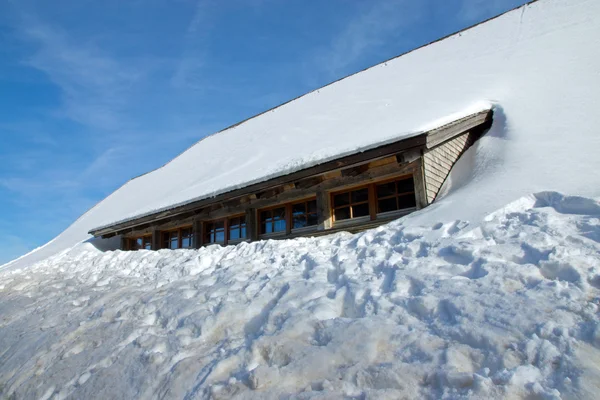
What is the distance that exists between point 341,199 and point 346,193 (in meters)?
0.16

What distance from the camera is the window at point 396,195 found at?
770cm

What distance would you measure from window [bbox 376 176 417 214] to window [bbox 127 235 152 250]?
27.9ft

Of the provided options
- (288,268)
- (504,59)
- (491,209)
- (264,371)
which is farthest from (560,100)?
(264,371)

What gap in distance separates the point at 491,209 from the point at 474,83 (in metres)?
6.48

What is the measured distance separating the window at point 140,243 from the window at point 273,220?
5.38 metres

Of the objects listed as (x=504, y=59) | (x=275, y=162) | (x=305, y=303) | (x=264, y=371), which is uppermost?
(x=504, y=59)

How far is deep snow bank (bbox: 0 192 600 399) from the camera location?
2.56 m

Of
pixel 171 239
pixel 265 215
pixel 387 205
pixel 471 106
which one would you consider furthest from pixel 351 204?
pixel 171 239

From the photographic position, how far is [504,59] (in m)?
11.2

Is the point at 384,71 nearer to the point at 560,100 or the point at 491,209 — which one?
the point at 560,100

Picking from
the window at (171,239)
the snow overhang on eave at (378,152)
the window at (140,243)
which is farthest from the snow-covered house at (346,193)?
the window at (140,243)

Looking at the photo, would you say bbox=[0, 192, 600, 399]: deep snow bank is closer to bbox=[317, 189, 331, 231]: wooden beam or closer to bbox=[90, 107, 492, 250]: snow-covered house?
bbox=[90, 107, 492, 250]: snow-covered house

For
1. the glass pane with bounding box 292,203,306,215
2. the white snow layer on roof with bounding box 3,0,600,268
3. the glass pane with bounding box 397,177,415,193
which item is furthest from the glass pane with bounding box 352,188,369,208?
the glass pane with bounding box 292,203,306,215

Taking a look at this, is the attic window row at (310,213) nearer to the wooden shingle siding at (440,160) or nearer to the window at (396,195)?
the window at (396,195)
